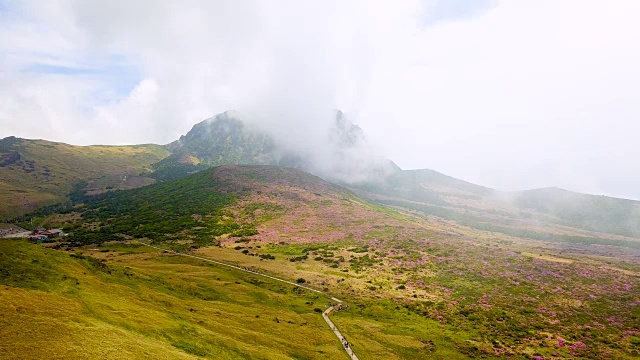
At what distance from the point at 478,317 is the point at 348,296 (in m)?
34.1

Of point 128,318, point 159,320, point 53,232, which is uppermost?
point 128,318

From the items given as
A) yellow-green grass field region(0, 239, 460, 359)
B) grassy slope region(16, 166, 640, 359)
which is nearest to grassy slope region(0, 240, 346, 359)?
yellow-green grass field region(0, 239, 460, 359)

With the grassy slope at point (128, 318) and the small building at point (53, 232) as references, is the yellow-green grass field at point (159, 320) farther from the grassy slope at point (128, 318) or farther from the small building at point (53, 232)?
the small building at point (53, 232)

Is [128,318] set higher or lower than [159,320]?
higher

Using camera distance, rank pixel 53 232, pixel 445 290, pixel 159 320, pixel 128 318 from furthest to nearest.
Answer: pixel 53 232
pixel 445 290
pixel 159 320
pixel 128 318

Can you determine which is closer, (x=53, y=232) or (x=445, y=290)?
(x=445, y=290)

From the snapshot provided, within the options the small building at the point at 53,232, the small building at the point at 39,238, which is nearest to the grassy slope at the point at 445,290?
the small building at the point at 39,238

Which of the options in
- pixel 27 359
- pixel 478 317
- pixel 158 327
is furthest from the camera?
pixel 478 317

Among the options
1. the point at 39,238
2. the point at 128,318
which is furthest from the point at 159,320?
the point at 39,238

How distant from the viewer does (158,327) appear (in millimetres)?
43188

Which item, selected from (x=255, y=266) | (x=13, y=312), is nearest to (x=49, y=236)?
(x=255, y=266)

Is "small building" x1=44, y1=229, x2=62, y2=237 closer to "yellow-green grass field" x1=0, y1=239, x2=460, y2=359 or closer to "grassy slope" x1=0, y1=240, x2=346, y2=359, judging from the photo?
"yellow-green grass field" x1=0, y1=239, x2=460, y2=359

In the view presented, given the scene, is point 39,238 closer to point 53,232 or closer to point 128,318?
point 53,232

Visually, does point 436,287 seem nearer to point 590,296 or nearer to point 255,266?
point 590,296
